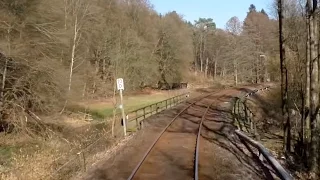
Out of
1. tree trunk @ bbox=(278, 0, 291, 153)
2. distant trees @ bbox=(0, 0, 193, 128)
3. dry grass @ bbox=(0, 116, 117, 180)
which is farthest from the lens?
distant trees @ bbox=(0, 0, 193, 128)

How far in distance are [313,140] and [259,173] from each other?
11.6 ft

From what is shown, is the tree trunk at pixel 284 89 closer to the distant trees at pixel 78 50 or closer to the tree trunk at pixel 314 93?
the tree trunk at pixel 314 93

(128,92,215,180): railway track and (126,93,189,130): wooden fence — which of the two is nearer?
(128,92,215,180): railway track

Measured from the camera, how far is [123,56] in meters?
50.5

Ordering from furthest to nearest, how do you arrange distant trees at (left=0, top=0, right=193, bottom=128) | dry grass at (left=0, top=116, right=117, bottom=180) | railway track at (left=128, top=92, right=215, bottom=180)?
1. distant trees at (left=0, top=0, right=193, bottom=128)
2. railway track at (left=128, top=92, right=215, bottom=180)
3. dry grass at (left=0, top=116, right=117, bottom=180)

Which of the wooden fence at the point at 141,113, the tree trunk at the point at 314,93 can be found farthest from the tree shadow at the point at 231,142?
the wooden fence at the point at 141,113

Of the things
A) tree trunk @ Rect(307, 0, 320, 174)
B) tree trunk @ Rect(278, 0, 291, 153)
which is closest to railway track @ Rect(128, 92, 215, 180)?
tree trunk @ Rect(278, 0, 291, 153)

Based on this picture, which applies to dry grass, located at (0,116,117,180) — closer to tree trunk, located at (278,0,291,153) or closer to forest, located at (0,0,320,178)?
forest, located at (0,0,320,178)

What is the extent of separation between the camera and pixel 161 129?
24016mm

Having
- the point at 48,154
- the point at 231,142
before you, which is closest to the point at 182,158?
the point at 231,142

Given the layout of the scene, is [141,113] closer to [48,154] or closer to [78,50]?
[78,50]

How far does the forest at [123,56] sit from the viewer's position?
66.4 ft

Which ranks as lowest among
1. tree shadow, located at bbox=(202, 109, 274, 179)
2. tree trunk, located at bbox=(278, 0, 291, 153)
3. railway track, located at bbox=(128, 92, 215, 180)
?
tree shadow, located at bbox=(202, 109, 274, 179)

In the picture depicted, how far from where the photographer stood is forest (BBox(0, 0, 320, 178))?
20250mm
